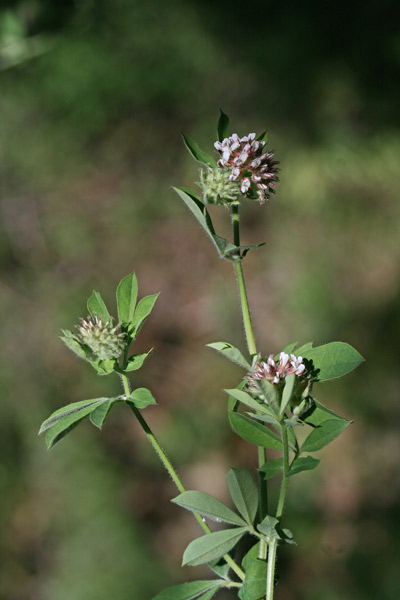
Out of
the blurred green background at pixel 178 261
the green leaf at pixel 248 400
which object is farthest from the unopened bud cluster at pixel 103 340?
the blurred green background at pixel 178 261

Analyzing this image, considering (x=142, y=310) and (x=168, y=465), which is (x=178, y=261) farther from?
(x=168, y=465)

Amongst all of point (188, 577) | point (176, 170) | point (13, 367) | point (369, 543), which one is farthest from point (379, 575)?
point (176, 170)

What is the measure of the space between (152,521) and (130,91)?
186cm

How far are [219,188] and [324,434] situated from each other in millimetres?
265

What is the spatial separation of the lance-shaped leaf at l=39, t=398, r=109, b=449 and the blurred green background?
1523 mm

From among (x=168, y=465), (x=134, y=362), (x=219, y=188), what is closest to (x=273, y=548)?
(x=168, y=465)

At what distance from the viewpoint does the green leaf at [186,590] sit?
693mm

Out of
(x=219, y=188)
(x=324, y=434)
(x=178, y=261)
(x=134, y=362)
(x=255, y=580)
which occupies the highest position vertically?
(x=178, y=261)

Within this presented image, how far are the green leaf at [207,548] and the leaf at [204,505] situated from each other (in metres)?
0.02

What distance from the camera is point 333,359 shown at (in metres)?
0.69

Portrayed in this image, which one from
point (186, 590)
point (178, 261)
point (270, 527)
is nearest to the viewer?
point (270, 527)

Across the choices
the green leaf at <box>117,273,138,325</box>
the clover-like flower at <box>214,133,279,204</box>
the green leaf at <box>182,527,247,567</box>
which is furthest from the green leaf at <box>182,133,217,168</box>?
the green leaf at <box>182,527,247,567</box>

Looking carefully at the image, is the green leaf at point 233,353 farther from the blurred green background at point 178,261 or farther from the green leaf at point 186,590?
the blurred green background at point 178,261

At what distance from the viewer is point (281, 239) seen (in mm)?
2758
